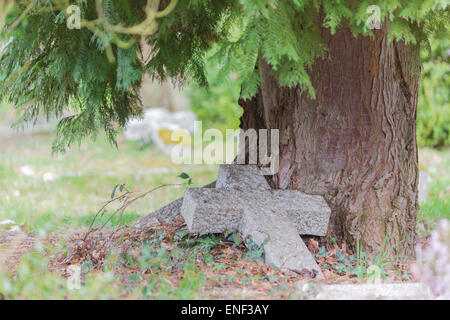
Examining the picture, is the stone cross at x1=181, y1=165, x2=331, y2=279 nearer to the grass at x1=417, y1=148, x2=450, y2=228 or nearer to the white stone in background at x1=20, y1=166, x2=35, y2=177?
the grass at x1=417, y1=148, x2=450, y2=228

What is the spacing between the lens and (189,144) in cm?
999

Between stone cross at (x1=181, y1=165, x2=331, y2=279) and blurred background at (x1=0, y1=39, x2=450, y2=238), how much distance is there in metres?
0.80

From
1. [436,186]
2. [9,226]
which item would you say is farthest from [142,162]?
[436,186]

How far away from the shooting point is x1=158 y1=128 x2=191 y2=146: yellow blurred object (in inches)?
392

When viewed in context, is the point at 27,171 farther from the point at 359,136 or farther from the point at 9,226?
the point at 359,136

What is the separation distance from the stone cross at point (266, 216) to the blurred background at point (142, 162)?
80cm

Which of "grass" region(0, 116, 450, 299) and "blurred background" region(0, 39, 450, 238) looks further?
"blurred background" region(0, 39, 450, 238)

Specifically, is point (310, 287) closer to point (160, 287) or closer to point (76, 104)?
point (160, 287)

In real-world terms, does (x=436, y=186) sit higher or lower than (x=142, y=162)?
lower

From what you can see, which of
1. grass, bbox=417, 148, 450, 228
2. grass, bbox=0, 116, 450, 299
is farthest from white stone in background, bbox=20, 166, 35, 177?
grass, bbox=417, 148, 450, 228

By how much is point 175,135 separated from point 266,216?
700 centimetres

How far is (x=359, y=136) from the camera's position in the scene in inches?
136
